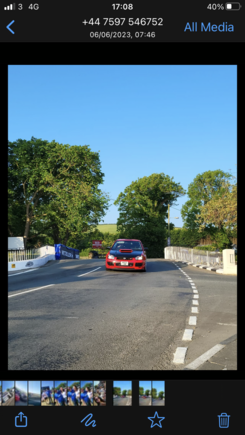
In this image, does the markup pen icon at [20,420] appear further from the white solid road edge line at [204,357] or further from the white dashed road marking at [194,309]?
the white dashed road marking at [194,309]

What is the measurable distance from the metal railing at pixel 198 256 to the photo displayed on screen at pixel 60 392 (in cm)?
2360

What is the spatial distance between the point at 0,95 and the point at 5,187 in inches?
21.8

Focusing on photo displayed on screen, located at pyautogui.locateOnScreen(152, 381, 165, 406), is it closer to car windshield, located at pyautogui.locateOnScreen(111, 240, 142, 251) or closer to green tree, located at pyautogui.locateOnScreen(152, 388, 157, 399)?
green tree, located at pyautogui.locateOnScreen(152, 388, 157, 399)

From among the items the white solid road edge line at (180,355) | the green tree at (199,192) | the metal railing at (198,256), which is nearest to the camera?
the white solid road edge line at (180,355)

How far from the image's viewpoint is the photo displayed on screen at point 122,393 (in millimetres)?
1861

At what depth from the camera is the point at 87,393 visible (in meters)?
1.90

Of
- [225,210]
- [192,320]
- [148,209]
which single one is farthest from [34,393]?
[148,209]

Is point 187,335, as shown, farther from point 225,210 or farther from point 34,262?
point 225,210

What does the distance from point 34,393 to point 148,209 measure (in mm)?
66193
